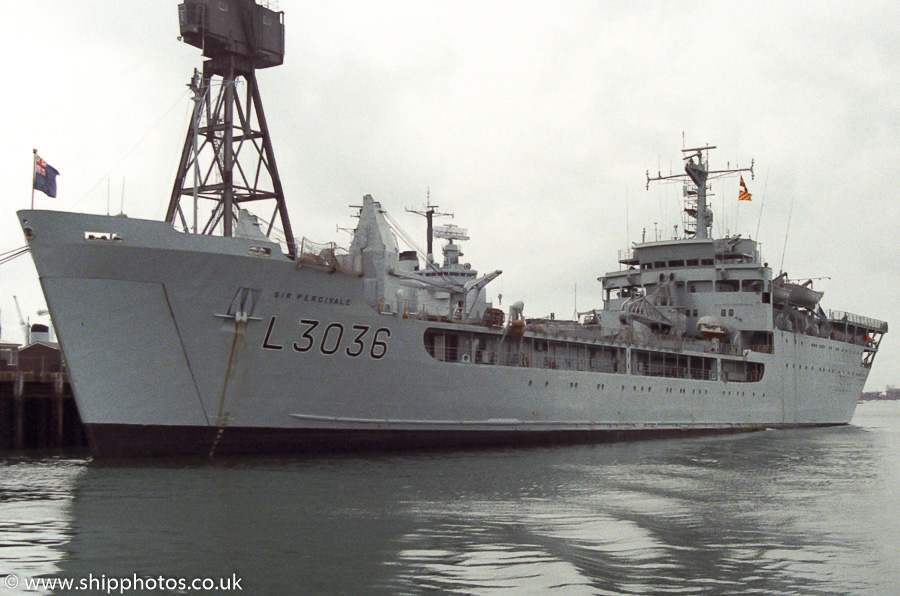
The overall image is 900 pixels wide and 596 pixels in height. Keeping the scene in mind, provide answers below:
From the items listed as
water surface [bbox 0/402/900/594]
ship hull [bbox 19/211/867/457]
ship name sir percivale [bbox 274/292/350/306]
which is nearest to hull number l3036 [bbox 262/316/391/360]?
ship hull [bbox 19/211/867/457]

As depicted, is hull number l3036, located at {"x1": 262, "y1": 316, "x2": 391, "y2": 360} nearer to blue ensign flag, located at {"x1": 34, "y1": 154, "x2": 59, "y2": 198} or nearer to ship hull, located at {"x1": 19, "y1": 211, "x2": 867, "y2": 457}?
ship hull, located at {"x1": 19, "y1": 211, "x2": 867, "y2": 457}

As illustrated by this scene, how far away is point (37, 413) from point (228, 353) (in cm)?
1238

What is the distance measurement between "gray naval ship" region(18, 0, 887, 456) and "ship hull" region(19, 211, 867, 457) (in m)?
0.04

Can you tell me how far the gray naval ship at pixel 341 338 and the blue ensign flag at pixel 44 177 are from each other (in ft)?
2.96

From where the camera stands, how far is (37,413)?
1132 inches

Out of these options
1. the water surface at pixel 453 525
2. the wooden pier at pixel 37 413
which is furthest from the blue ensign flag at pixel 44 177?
the wooden pier at pixel 37 413

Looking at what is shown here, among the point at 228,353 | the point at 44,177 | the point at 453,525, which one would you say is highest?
the point at 44,177

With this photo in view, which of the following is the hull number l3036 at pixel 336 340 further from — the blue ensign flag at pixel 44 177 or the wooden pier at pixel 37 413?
the wooden pier at pixel 37 413

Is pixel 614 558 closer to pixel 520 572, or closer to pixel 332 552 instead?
pixel 520 572

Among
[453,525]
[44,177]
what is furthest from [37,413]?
[453,525]

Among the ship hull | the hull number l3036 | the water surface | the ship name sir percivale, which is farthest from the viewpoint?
the hull number l3036

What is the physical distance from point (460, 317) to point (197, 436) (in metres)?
9.42

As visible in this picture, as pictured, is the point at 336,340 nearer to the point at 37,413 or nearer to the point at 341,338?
the point at 341,338

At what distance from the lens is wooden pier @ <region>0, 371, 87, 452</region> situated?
27.0 metres
